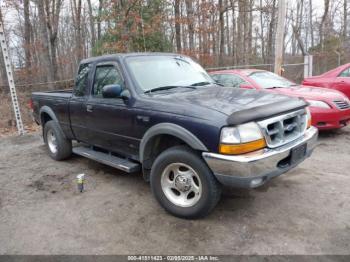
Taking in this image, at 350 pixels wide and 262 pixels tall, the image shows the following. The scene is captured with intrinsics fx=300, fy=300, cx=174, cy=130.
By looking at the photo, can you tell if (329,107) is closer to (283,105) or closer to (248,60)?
(283,105)

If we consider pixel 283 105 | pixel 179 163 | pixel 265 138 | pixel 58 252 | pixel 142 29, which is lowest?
pixel 58 252

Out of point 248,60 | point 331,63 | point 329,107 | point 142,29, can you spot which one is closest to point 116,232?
point 329,107

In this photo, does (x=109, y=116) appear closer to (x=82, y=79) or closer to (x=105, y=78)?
(x=105, y=78)

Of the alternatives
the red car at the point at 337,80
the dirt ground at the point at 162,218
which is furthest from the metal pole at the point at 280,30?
the dirt ground at the point at 162,218

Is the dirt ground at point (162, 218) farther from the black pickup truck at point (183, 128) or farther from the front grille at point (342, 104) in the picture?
the front grille at point (342, 104)

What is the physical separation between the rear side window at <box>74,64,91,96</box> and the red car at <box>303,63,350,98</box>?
6564 millimetres

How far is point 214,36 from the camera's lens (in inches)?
906

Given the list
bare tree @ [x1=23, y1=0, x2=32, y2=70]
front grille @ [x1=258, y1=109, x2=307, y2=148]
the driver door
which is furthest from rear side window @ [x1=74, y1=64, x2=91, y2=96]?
bare tree @ [x1=23, y1=0, x2=32, y2=70]

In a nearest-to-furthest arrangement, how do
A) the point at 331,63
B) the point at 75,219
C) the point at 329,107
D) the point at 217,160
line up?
the point at 217,160
the point at 75,219
the point at 329,107
the point at 331,63

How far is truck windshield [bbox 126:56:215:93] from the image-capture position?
4031 millimetres

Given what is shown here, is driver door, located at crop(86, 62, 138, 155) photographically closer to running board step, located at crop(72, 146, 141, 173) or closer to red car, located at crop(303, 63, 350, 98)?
running board step, located at crop(72, 146, 141, 173)

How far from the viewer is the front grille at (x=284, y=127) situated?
3064 mm

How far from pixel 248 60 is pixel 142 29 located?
14.4 m

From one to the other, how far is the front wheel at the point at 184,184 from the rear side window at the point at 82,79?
210 centimetres
